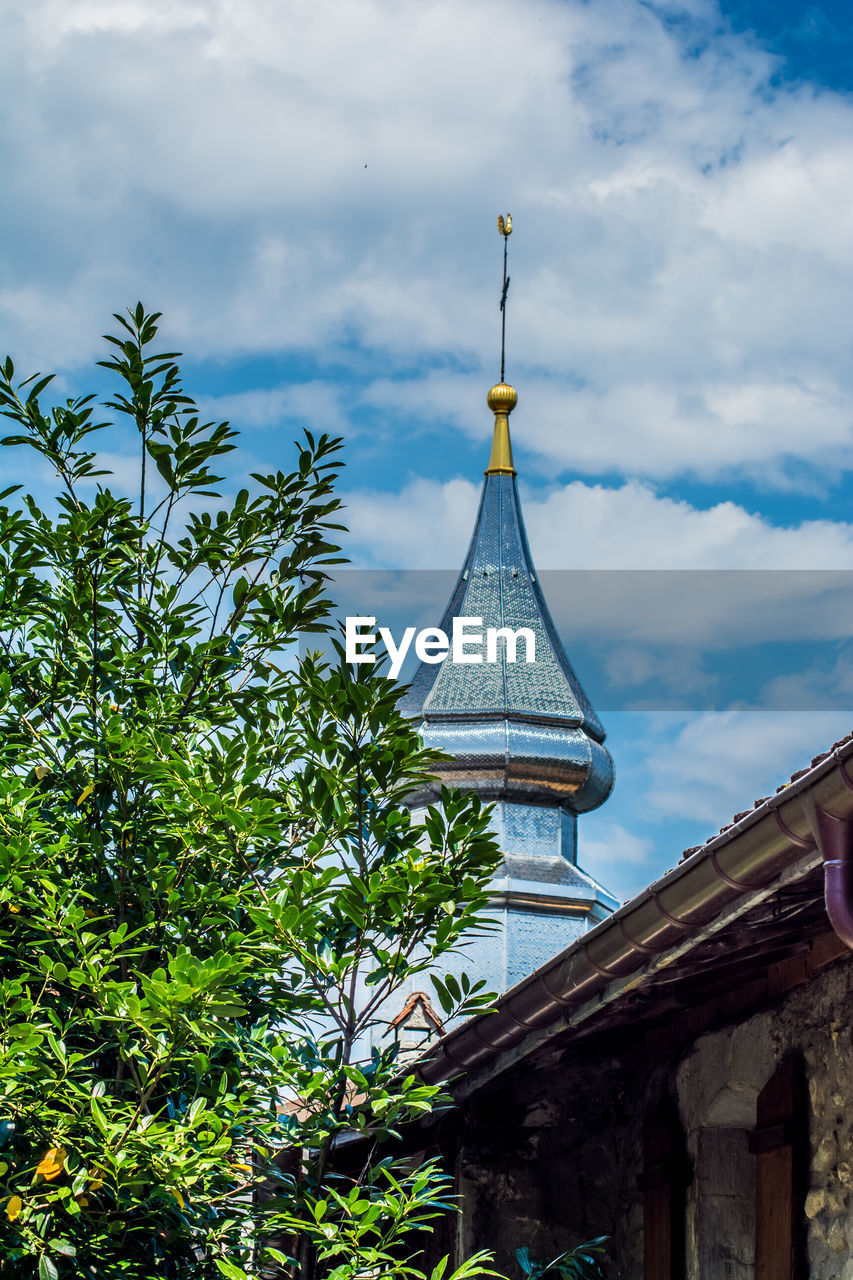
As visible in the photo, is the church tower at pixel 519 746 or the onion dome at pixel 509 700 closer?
the church tower at pixel 519 746

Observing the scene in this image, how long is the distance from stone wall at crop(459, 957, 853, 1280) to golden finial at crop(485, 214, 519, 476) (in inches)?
440

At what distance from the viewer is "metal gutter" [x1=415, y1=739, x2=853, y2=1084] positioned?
13.1 feet

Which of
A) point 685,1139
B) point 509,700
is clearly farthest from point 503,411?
point 685,1139

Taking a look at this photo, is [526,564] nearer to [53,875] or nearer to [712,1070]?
[712,1070]

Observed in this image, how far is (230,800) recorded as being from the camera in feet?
15.8

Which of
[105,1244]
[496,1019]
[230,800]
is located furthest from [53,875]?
[496,1019]

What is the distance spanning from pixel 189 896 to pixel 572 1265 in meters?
2.26

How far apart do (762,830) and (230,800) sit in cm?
157

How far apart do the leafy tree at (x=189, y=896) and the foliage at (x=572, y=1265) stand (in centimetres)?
72

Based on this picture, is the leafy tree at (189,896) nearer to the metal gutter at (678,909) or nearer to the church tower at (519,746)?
the metal gutter at (678,909)

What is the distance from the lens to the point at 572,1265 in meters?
5.94

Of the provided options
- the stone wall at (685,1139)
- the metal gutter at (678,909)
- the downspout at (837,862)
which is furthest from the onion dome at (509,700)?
the downspout at (837,862)

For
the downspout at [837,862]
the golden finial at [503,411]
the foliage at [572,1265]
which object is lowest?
the foliage at [572,1265]

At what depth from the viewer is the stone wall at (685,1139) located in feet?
17.1
